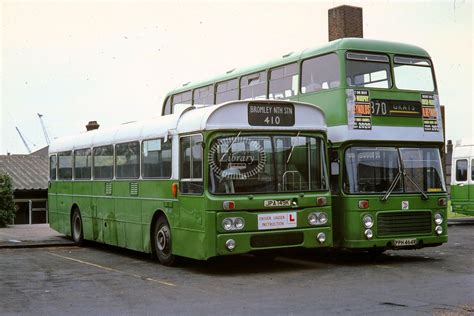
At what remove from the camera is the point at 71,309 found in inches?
382

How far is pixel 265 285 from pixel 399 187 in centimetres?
427

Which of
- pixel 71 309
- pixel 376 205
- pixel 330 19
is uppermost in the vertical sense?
pixel 330 19

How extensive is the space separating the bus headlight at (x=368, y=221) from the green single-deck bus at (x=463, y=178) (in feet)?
54.3

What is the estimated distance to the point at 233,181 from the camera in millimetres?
13094

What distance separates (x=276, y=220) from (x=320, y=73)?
3.43 meters

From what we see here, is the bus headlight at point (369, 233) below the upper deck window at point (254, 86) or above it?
below

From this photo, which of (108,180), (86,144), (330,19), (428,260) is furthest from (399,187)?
(330,19)

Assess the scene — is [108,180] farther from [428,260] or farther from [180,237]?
[428,260]

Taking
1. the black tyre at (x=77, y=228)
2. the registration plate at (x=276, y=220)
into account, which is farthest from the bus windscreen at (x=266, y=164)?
the black tyre at (x=77, y=228)

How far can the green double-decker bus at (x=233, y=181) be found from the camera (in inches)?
513

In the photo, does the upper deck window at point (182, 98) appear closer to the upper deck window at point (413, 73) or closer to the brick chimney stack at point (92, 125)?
the upper deck window at point (413, 73)

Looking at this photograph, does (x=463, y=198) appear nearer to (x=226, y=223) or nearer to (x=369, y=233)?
(x=369, y=233)

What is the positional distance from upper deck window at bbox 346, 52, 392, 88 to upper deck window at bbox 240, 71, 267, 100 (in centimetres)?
254

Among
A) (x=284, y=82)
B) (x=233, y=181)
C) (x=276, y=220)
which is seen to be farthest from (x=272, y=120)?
(x=284, y=82)
